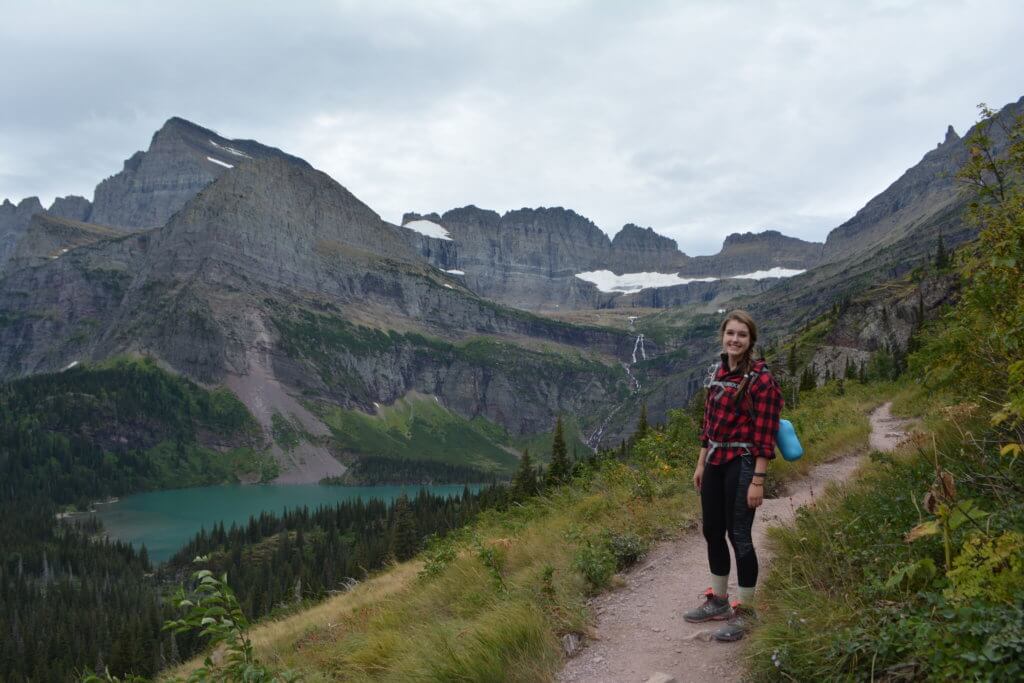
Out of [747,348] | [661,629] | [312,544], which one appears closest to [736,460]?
[747,348]

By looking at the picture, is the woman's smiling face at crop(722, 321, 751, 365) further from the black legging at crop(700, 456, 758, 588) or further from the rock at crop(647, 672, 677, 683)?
the rock at crop(647, 672, 677, 683)

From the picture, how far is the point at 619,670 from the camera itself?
16.8 feet

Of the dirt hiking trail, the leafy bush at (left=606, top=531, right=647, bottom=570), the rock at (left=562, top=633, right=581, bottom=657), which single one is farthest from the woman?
the leafy bush at (left=606, top=531, right=647, bottom=570)

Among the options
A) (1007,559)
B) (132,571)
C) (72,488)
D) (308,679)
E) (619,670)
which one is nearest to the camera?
(1007,559)

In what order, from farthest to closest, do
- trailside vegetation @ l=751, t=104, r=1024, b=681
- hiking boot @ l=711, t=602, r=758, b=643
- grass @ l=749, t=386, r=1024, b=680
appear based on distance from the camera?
hiking boot @ l=711, t=602, r=758, b=643 < trailside vegetation @ l=751, t=104, r=1024, b=681 < grass @ l=749, t=386, r=1024, b=680

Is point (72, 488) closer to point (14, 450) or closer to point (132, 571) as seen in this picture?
point (14, 450)

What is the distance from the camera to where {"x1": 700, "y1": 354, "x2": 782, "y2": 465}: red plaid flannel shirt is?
534cm

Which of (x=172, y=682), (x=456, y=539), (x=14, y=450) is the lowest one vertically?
(x=14, y=450)

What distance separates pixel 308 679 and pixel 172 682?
177cm

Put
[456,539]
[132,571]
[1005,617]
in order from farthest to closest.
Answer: [132,571] < [456,539] < [1005,617]

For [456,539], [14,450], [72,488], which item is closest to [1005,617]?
[456,539]

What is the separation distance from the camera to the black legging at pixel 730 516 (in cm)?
538

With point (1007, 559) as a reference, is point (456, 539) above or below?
below

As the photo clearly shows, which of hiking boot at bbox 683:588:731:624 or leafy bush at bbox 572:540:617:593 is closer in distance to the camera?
hiking boot at bbox 683:588:731:624
